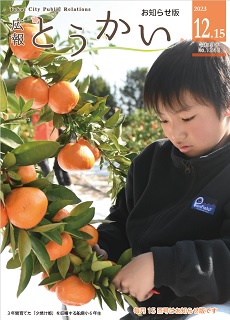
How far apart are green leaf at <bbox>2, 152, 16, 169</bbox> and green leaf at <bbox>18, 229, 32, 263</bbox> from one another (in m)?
0.09

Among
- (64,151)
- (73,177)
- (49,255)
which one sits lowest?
(73,177)

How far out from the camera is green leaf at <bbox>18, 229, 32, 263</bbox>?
0.60 meters

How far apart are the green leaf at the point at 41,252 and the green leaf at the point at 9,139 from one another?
12 centimetres

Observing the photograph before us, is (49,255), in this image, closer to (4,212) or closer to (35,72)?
(4,212)

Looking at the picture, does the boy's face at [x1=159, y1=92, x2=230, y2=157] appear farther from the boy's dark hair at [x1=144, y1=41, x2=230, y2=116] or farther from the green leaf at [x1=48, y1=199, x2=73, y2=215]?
the green leaf at [x1=48, y1=199, x2=73, y2=215]

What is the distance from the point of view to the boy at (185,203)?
75 cm

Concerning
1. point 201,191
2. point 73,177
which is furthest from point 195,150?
point 73,177

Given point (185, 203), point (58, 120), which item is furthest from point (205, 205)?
point (58, 120)

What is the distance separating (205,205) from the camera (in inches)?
32.5

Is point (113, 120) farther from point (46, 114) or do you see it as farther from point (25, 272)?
point (25, 272)

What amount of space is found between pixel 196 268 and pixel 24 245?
28 centimetres

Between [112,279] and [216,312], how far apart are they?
0.58 feet

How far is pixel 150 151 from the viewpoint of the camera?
99 centimetres

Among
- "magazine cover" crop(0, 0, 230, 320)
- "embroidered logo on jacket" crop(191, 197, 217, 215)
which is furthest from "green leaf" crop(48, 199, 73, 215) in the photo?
"embroidered logo on jacket" crop(191, 197, 217, 215)
